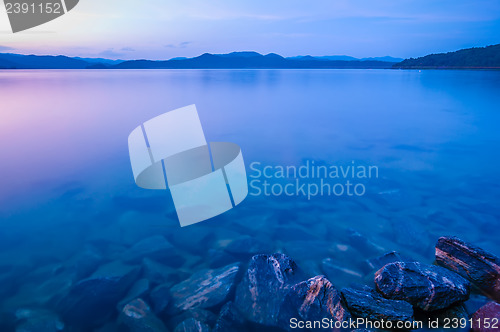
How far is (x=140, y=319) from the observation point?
3684 mm

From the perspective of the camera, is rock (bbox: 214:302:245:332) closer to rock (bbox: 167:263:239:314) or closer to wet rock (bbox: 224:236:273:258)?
rock (bbox: 167:263:239:314)

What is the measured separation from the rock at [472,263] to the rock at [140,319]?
4.34 meters

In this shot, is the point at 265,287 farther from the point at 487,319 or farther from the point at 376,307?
the point at 487,319

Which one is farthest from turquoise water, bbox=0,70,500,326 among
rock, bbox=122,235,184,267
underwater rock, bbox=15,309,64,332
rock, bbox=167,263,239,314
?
rock, bbox=167,263,239,314

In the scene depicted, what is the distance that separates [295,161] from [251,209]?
11.6ft

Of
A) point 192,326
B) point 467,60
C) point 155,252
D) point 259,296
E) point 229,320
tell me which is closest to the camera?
point 192,326

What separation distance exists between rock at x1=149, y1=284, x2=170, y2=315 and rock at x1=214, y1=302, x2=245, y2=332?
826 mm

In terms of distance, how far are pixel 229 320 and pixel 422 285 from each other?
8.34ft

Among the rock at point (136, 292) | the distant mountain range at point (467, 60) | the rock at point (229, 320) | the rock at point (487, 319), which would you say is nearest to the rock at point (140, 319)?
the rock at point (136, 292)

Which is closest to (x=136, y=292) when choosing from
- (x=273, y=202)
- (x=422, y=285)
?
(x=273, y=202)

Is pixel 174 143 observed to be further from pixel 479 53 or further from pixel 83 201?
pixel 479 53

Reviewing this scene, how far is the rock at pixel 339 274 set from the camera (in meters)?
4.39

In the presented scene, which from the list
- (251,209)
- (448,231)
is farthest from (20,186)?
(448,231)

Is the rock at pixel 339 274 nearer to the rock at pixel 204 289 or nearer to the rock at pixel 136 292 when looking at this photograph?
the rock at pixel 204 289
